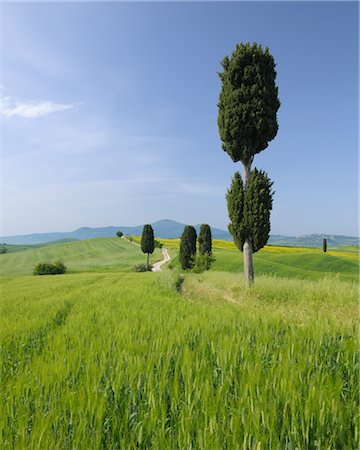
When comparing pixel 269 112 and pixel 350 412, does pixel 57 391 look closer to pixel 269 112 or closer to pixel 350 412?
pixel 350 412

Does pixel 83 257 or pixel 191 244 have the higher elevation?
pixel 191 244

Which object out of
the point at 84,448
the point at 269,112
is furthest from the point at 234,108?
the point at 84,448

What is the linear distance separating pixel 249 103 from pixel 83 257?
6700 centimetres

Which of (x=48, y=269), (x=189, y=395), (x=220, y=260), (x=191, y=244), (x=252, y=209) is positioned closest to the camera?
(x=189, y=395)

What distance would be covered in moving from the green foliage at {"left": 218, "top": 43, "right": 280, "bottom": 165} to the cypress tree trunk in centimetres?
72

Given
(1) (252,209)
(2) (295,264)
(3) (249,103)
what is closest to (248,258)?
(1) (252,209)

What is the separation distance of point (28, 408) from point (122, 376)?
2.56 feet

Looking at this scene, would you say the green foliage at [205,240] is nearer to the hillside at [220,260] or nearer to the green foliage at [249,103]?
the hillside at [220,260]

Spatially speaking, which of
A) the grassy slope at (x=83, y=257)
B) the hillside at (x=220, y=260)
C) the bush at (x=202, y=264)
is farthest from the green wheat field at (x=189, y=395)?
the grassy slope at (x=83, y=257)

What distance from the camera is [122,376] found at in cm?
238

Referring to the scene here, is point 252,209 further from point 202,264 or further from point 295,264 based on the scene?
point 295,264

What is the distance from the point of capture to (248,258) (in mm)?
16703

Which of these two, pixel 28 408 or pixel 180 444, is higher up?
pixel 180 444

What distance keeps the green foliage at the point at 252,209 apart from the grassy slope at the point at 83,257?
40.5 metres
